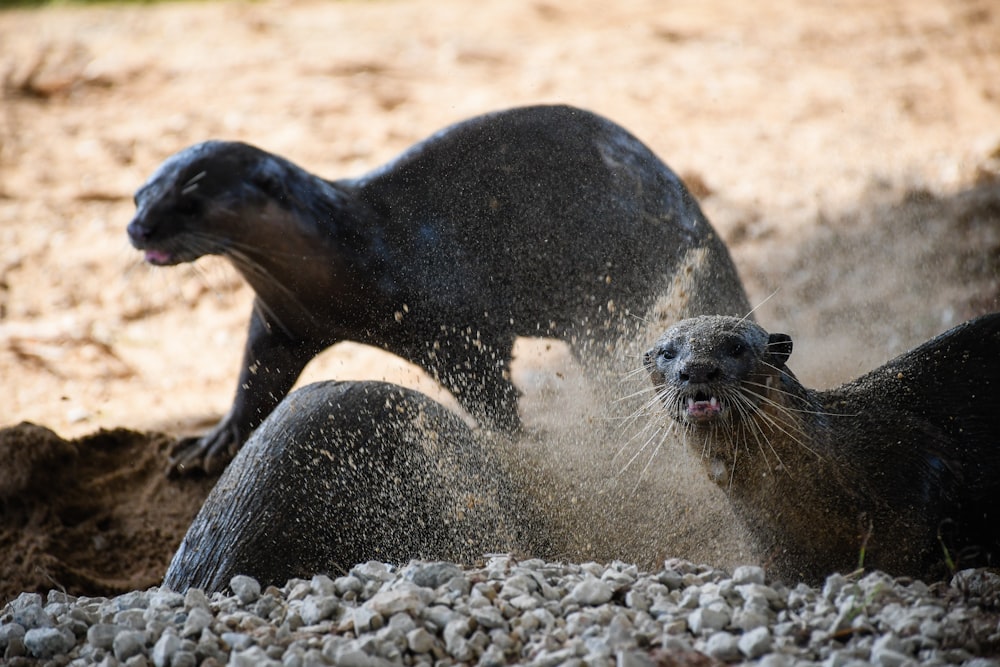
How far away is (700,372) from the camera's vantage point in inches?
120

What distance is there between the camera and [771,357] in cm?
328

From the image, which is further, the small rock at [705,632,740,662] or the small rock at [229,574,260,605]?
the small rock at [229,574,260,605]

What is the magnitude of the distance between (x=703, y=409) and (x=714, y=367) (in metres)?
0.11

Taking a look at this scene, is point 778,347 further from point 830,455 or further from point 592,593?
point 592,593

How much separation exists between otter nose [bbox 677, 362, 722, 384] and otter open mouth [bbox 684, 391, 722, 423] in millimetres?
39

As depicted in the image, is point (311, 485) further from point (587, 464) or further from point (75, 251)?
point (75, 251)

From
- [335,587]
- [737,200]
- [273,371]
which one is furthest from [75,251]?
[335,587]

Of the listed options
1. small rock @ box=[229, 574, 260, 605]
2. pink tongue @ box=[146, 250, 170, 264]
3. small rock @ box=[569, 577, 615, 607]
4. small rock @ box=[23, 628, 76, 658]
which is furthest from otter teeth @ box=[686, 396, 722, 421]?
pink tongue @ box=[146, 250, 170, 264]

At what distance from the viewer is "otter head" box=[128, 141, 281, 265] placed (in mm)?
4230

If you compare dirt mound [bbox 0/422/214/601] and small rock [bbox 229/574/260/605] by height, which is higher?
small rock [bbox 229/574/260/605]

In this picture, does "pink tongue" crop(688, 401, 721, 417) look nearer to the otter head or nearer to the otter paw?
the otter head

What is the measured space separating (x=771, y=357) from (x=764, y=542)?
0.51m

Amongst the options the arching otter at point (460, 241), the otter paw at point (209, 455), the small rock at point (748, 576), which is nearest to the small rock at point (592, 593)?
the small rock at point (748, 576)

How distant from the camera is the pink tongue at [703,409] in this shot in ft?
10.0
